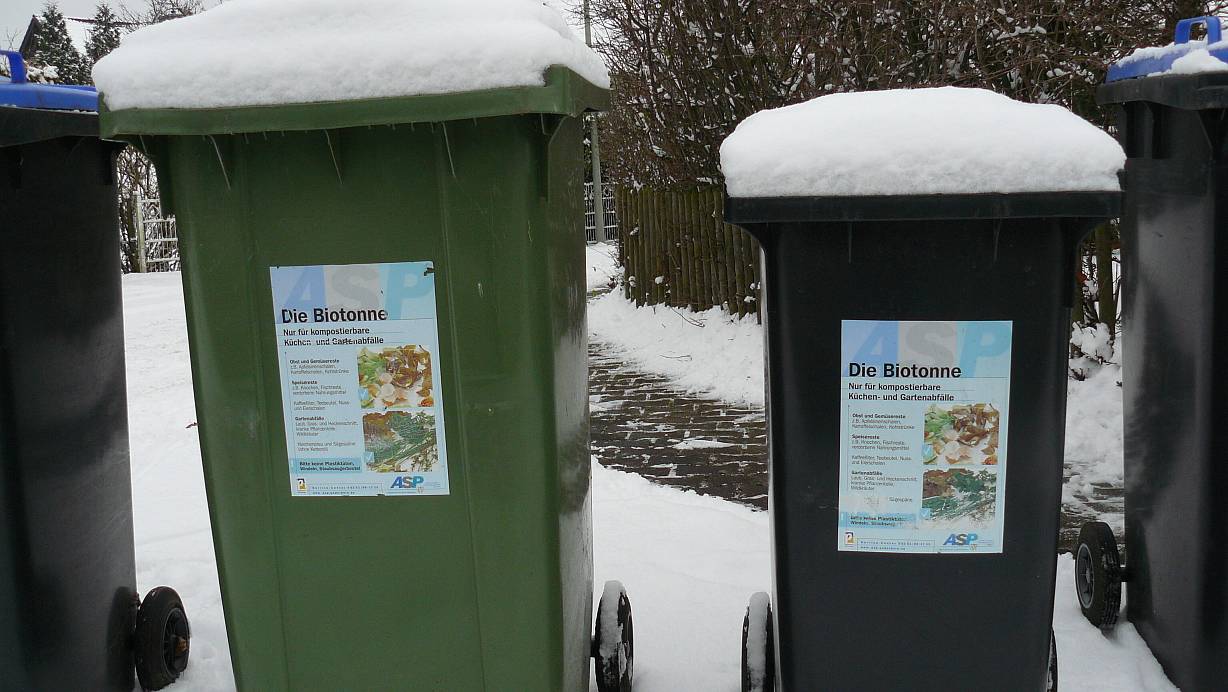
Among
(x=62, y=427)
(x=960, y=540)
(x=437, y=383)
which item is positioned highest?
(x=437, y=383)

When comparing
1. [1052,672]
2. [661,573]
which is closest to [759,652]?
[1052,672]

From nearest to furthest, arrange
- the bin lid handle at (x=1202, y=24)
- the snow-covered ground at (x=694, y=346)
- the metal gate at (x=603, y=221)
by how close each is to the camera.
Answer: the bin lid handle at (x=1202, y=24)
the snow-covered ground at (x=694, y=346)
the metal gate at (x=603, y=221)

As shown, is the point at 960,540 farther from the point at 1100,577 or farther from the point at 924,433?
the point at 1100,577

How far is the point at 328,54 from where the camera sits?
217 centimetres

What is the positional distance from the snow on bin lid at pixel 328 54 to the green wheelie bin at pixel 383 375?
35 mm

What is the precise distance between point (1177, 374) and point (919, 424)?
3.57 ft

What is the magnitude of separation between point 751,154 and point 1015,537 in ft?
3.63

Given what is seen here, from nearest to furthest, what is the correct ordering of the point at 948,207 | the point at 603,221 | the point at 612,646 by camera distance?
the point at 948,207
the point at 612,646
the point at 603,221

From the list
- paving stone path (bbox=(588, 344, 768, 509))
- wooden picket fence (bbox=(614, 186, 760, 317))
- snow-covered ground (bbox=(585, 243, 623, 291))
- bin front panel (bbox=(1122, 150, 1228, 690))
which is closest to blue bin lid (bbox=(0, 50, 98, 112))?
paving stone path (bbox=(588, 344, 768, 509))

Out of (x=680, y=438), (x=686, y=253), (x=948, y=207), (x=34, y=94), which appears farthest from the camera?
(x=686, y=253)

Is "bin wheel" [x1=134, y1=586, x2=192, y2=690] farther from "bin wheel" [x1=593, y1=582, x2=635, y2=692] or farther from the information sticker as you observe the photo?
"bin wheel" [x1=593, y1=582, x2=635, y2=692]

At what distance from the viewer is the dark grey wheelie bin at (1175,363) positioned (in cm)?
264

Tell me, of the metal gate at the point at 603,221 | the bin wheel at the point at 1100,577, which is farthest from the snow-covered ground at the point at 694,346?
the metal gate at the point at 603,221

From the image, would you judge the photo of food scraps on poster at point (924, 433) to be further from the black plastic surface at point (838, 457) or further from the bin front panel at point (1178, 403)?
the bin front panel at point (1178, 403)
